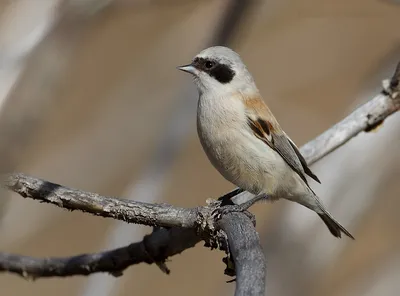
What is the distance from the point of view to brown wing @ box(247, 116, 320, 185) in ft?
10.0

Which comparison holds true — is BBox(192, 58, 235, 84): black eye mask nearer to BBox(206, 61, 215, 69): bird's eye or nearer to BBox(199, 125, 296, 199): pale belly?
BBox(206, 61, 215, 69): bird's eye

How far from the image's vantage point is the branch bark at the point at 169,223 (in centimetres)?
161

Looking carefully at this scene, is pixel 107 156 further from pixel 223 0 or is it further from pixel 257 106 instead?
pixel 223 0

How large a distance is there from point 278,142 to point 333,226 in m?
0.46

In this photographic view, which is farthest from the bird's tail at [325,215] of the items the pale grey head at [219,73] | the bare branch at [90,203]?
the bare branch at [90,203]

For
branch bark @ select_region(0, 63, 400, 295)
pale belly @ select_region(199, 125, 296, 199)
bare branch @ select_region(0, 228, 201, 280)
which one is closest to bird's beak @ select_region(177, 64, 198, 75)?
pale belly @ select_region(199, 125, 296, 199)

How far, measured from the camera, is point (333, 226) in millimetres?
3041

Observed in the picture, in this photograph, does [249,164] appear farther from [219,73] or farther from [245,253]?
[245,253]

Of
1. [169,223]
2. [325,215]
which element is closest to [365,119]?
[325,215]

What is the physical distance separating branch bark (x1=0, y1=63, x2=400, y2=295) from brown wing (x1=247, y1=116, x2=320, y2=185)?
0.27 meters

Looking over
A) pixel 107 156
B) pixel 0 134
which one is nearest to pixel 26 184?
pixel 0 134

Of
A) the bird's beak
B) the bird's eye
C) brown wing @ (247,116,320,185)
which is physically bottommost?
brown wing @ (247,116,320,185)

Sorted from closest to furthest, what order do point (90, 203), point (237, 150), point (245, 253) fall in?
point (245, 253), point (90, 203), point (237, 150)

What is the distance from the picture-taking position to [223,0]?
2.73 metres
